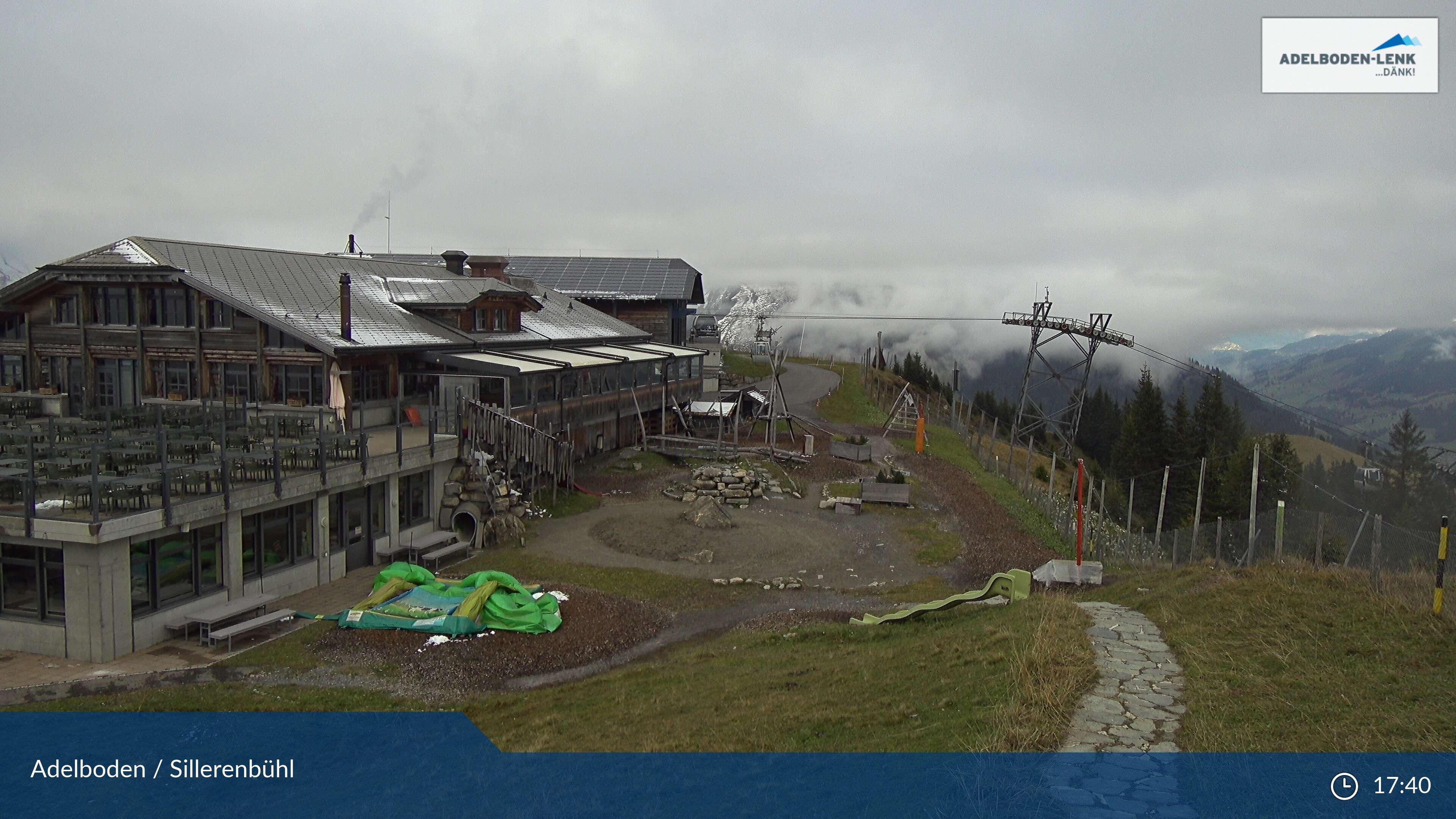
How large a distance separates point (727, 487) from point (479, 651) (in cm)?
1691

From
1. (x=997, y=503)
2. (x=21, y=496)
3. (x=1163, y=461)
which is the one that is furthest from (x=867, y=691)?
(x=1163, y=461)

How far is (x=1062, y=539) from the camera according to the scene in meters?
30.4

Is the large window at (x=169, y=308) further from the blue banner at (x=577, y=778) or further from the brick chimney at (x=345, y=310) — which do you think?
the blue banner at (x=577, y=778)

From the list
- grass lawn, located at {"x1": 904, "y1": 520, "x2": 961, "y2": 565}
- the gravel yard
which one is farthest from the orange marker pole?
the gravel yard

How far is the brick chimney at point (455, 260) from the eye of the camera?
49.1 metres

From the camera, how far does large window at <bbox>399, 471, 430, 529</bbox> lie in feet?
82.9

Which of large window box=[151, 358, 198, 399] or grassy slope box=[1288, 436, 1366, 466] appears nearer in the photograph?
large window box=[151, 358, 198, 399]

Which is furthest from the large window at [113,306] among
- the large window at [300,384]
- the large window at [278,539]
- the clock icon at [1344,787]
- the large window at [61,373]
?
the clock icon at [1344,787]

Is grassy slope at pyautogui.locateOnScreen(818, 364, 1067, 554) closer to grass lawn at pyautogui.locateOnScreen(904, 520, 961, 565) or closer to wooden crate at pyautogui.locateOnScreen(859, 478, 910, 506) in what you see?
grass lawn at pyautogui.locateOnScreen(904, 520, 961, 565)

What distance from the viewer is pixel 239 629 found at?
17.3m

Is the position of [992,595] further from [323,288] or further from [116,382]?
[116,382]

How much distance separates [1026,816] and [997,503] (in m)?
28.2

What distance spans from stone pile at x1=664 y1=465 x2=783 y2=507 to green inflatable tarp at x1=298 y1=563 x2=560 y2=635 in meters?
12.8

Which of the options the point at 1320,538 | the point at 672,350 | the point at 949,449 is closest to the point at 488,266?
the point at 672,350
